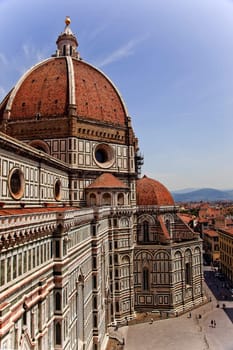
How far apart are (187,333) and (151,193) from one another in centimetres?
1600

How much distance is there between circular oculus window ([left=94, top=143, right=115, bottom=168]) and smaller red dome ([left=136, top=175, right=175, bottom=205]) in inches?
237

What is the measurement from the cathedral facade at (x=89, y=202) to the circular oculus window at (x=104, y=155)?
11 cm

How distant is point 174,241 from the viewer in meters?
42.2

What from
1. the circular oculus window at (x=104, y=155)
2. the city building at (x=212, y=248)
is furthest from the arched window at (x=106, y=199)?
the city building at (x=212, y=248)

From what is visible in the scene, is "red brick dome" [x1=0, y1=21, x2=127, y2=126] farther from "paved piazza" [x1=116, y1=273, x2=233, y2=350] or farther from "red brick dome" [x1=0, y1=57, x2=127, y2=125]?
"paved piazza" [x1=116, y1=273, x2=233, y2=350]

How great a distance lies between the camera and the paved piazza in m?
29.1

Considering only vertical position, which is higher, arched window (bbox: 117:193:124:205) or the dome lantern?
the dome lantern

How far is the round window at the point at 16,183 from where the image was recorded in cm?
2184

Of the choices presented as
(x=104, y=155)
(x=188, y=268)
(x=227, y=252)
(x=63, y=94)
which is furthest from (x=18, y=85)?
(x=227, y=252)

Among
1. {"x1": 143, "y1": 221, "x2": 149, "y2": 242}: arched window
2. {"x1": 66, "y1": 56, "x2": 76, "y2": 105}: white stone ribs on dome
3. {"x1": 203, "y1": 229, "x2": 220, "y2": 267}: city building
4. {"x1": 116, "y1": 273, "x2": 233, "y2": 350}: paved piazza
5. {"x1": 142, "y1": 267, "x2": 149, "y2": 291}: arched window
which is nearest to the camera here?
{"x1": 116, "y1": 273, "x2": 233, "y2": 350}: paved piazza

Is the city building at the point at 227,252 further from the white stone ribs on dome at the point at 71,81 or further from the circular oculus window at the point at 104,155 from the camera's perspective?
the white stone ribs on dome at the point at 71,81

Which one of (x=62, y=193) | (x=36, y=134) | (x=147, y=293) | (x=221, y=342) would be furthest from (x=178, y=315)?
(x=36, y=134)

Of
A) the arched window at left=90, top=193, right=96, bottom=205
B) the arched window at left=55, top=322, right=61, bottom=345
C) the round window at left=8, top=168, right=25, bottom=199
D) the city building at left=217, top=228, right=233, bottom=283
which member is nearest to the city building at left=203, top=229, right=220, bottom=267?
the city building at left=217, top=228, right=233, bottom=283

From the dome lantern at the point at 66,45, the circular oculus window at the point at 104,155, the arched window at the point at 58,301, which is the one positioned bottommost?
the arched window at the point at 58,301
